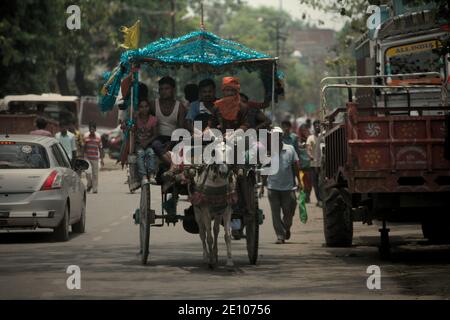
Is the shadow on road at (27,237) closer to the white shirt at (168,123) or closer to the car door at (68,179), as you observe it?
the car door at (68,179)

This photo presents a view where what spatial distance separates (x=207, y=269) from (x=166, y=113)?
2349mm

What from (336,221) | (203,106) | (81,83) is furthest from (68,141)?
(81,83)

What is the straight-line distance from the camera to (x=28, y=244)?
62.8ft

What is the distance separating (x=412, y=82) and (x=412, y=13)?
1215mm

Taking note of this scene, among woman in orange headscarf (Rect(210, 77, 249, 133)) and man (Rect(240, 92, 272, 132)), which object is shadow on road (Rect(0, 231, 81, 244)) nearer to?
man (Rect(240, 92, 272, 132))

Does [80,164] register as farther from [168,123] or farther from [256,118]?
[256,118]

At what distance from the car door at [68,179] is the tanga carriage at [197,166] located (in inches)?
96.7

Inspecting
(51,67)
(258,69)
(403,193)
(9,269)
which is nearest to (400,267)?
(403,193)

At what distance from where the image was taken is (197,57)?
56.1ft

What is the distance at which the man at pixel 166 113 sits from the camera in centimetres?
1664

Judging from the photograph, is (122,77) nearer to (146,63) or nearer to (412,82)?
(146,63)

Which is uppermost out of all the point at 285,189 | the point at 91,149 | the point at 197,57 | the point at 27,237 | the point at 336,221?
the point at 197,57

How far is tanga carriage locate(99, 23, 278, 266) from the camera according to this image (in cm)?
1536

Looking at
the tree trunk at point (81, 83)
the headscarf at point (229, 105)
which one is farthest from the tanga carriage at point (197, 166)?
the tree trunk at point (81, 83)
